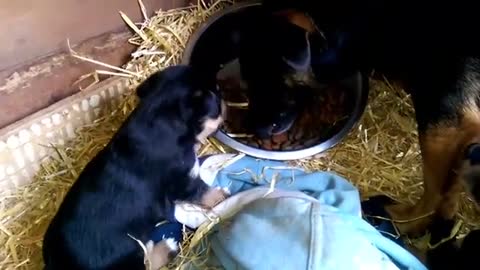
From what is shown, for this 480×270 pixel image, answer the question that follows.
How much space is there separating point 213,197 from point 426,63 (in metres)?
A: 0.69

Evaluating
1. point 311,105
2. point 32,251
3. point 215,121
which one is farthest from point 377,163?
point 32,251

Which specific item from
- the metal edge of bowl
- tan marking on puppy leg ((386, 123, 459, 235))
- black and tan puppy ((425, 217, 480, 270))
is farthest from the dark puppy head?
black and tan puppy ((425, 217, 480, 270))

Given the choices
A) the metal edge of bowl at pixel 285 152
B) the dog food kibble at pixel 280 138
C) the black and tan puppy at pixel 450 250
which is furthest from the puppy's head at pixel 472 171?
the dog food kibble at pixel 280 138

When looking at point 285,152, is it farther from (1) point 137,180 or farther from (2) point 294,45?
(1) point 137,180

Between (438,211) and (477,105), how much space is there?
13.0 inches

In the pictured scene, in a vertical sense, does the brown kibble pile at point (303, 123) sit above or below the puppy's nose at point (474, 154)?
below

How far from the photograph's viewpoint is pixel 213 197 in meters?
2.27

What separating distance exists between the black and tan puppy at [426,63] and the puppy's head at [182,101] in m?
0.39

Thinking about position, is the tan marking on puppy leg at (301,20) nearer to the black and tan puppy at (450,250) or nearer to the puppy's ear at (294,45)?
the puppy's ear at (294,45)

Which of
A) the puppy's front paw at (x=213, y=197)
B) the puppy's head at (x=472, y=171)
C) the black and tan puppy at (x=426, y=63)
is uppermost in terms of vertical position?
the black and tan puppy at (x=426, y=63)

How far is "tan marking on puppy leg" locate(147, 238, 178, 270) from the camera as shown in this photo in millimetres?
2111

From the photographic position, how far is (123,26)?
2600mm

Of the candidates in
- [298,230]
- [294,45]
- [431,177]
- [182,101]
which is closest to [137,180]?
[182,101]

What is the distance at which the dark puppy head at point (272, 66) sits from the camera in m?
2.12
